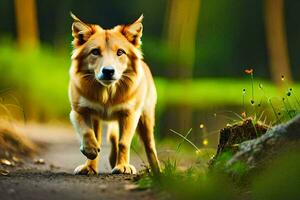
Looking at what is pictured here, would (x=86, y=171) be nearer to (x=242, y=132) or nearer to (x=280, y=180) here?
(x=242, y=132)

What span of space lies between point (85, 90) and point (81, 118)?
0.30m

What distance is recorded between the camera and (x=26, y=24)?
20.9m

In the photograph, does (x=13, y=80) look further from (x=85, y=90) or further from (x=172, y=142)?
(x=85, y=90)

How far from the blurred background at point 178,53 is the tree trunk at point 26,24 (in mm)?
28

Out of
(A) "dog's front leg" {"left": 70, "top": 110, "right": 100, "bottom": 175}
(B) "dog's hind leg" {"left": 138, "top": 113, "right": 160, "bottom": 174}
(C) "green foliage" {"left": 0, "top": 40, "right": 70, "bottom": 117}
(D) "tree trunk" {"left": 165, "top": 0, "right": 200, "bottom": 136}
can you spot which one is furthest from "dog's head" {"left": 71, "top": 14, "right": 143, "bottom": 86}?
(C) "green foliage" {"left": 0, "top": 40, "right": 70, "bottom": 117}

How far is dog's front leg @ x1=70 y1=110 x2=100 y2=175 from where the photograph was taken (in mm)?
7289

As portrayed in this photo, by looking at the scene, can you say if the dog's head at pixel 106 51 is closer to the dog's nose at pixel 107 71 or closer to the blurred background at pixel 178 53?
the dog's nose at pixel 107 71

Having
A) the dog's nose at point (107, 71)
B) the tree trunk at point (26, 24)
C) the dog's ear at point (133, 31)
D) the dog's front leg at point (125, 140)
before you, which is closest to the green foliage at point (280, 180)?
the dog's nose at point (107, 71)

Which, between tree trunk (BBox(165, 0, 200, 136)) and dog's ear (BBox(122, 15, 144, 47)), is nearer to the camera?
dog's ear (BBox(122, 15, 144, 47))

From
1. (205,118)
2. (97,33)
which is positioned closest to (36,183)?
(97,33)

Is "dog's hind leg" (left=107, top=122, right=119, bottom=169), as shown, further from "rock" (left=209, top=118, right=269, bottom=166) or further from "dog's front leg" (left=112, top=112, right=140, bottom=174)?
"rock" (left=209, top=118, right=269, bottom=166)

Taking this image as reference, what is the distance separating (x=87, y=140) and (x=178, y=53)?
1085cm

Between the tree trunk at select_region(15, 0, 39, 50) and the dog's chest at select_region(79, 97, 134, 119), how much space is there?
43.0 ft

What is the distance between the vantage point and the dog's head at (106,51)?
7281 mm
